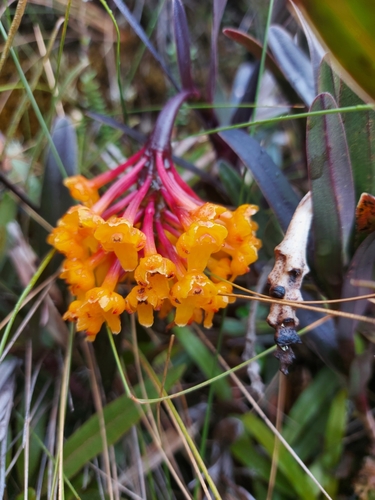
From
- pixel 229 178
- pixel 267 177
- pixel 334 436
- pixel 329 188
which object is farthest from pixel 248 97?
pixel 334 436

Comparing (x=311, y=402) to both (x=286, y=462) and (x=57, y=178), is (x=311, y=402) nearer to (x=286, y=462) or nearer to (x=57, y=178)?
(x=286, y=462)

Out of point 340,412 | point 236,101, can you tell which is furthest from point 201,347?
point 236,101

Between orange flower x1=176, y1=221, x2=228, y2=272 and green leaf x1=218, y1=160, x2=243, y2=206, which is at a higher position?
green leaf x1=218, y1=160, x2=243, y2=206

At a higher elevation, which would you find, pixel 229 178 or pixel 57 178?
pixel 57 178

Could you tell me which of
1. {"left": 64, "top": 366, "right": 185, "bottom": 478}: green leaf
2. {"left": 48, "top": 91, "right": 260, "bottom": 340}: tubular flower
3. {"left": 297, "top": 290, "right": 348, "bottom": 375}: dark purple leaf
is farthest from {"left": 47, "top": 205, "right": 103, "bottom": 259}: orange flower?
{"left": 297, "top": 290, "right": 348, "bottom": 375}: dark purple leaf

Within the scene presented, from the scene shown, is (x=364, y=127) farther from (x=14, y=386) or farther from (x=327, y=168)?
(x=14, y=386)

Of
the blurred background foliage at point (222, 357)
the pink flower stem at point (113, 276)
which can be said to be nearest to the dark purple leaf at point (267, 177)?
the blurred background foliage at point (222, 357)

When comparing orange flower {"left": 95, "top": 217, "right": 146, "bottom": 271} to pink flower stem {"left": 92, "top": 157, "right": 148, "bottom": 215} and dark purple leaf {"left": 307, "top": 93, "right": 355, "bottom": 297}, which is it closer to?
pink flower stem {"left": 92, "top": 157, "right": 148, "bottom": 215}
